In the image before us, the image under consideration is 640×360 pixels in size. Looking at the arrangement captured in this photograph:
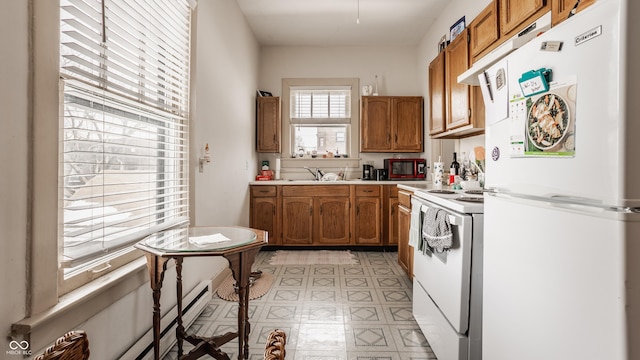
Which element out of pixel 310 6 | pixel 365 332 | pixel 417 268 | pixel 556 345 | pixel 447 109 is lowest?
pixel 365 332

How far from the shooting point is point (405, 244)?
287 cm

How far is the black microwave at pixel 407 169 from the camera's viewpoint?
4090 mm

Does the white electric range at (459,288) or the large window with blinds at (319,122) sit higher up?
the large window with blinds at (319,122)

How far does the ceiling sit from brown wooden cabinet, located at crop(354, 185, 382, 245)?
208 centimetres

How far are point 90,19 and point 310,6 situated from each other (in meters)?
2.62

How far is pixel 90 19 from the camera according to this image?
123cm

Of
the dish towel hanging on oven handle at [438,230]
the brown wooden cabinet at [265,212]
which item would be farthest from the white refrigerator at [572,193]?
the brown wooden cabinet at [265,212]

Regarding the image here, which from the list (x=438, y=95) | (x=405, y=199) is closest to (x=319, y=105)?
(x=438, y=95)

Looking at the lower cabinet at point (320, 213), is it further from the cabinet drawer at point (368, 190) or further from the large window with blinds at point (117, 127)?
the large window with blinds at point (117, 127)

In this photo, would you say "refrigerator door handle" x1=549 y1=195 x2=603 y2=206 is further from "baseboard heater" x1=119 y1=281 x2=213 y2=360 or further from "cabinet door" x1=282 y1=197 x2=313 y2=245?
"cabinet door" x1=282 y1=197 x2=313 y2=245

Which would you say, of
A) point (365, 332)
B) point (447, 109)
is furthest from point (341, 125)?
point (365, 332)

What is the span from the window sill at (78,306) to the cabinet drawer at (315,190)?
8.15 feet

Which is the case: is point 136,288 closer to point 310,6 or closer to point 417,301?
point 417,301

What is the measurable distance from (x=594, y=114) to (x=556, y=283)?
1.58 feet
